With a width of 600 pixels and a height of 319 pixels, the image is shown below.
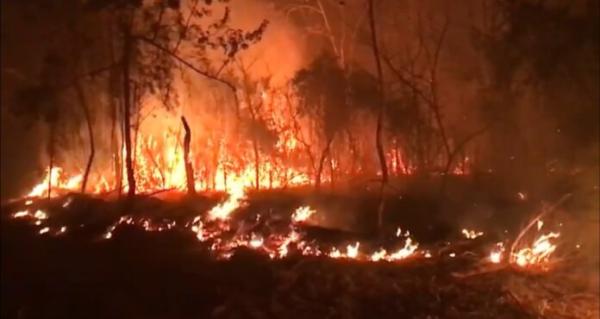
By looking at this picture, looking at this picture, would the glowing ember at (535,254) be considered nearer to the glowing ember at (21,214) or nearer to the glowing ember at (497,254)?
the glowing ember at (497,254)

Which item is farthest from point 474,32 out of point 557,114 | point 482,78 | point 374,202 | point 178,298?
point 178,298

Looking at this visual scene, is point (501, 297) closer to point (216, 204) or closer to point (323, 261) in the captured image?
point (323, 261)

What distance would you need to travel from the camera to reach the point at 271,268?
1549 cm

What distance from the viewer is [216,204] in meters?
23.9

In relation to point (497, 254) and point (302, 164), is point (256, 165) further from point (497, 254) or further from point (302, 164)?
point (497, 254)

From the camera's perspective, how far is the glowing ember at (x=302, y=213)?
21794 millimetres

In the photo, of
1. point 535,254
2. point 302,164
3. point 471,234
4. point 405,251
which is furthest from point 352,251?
point 302,164

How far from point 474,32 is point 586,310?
43.8ft

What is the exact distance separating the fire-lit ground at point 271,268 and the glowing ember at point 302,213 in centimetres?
14

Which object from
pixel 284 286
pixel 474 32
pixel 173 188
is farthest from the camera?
pixel 173 188

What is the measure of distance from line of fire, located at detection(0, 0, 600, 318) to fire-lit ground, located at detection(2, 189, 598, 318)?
0.06 meters

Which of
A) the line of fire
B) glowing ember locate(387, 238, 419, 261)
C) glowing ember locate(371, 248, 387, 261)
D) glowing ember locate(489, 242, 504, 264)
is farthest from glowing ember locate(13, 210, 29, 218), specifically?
glowing ember locate(489, 242, 504, 264)

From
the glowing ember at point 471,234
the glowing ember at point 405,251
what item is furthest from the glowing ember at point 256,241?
the glowing ember at point 471,234

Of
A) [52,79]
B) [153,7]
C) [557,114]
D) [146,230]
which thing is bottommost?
[146,230]
